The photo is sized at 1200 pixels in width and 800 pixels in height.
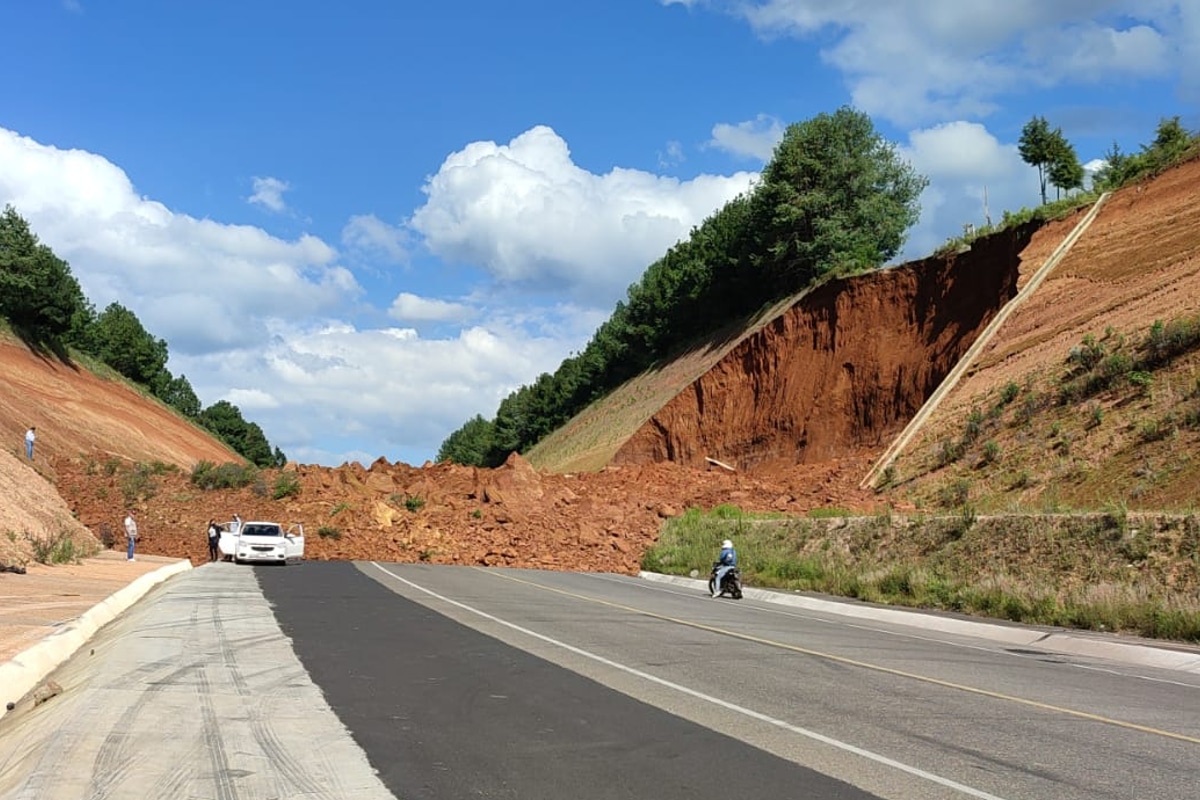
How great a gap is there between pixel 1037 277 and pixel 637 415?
3479cm

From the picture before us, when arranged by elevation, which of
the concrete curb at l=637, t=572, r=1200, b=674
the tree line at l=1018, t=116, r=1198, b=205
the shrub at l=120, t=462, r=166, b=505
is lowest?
the concrete curb at l=637, t=572, r=1200, b=674

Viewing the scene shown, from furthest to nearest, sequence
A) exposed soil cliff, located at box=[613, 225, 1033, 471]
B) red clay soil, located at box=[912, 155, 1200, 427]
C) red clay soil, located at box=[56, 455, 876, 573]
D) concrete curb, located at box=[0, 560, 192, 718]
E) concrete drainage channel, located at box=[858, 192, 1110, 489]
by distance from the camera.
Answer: exposed soil cliff, located at box=[613, 225, 1033, 471] < red clay soil, located at box=[56, 455, 876, 573] < concrete drainage channel, located at box=[858, 192, 1110, 489] < red clay soil, located at box=[912, 155, 1200, 427] < concrete curb, located at box=[0, 560, 192, 718]

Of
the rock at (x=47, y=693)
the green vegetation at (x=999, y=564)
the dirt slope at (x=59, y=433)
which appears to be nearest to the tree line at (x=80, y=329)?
the dirt slope at (x=59, y=433)

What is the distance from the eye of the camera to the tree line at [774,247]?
6222 cm

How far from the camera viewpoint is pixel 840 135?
64.3 meters

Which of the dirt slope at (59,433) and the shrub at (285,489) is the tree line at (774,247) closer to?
the shrub at (285,489)

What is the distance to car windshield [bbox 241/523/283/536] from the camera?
34.0 m

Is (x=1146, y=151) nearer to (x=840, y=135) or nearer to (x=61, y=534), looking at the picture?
(x=840, y=135)

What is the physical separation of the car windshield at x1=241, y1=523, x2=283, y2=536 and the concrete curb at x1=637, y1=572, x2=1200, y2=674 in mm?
17339

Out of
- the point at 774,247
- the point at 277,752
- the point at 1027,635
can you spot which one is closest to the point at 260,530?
the point at 1027,635

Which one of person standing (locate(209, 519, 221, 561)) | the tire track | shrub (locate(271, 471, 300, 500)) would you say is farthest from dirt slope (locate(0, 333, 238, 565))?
the tire track

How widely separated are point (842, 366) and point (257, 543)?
2963 centimetres

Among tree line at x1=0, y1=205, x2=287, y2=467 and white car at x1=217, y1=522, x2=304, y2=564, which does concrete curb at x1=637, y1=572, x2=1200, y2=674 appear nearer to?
white car at x1=217, y1=522, x2=304, y2=564

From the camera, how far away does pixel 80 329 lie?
96.4 m
